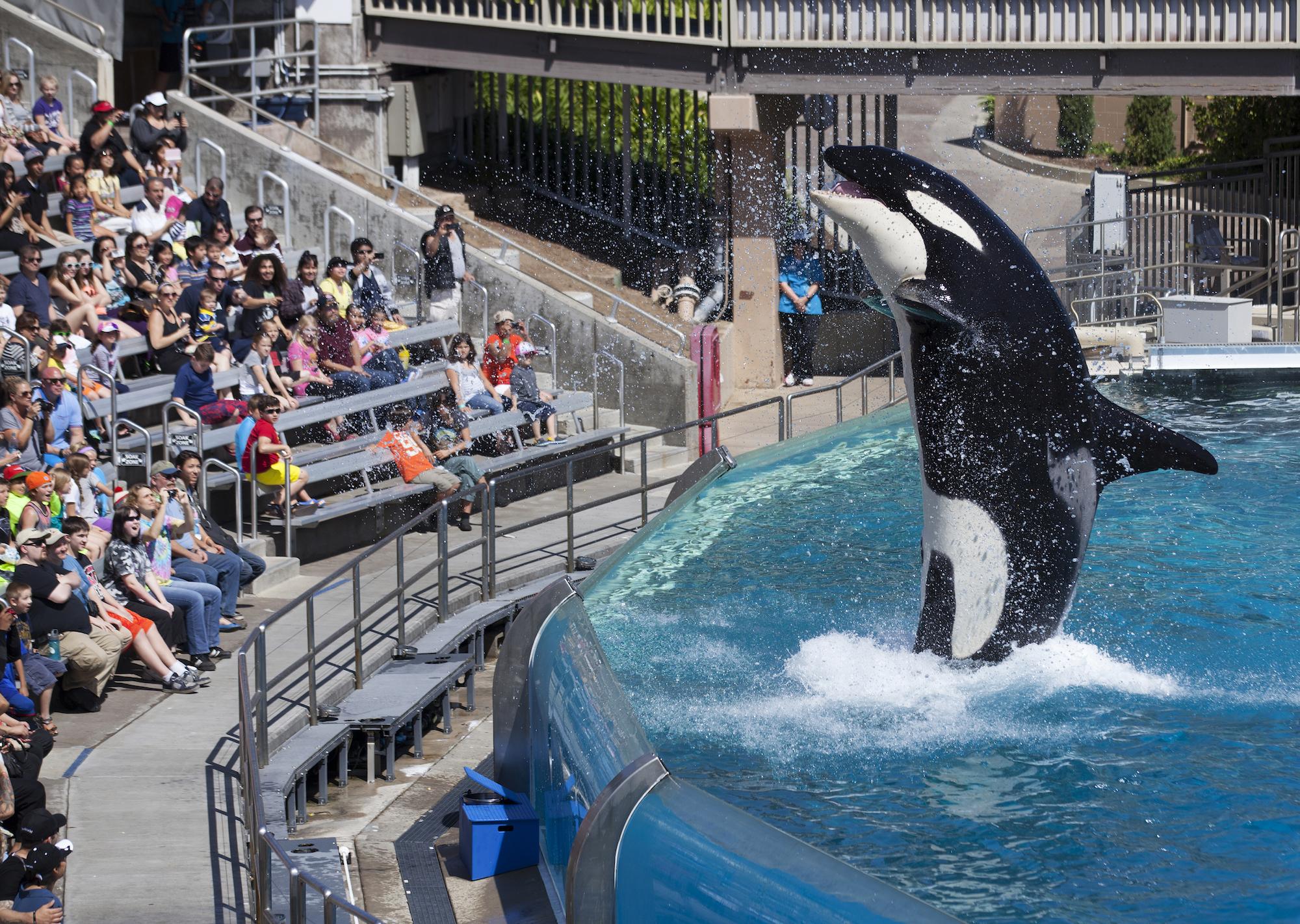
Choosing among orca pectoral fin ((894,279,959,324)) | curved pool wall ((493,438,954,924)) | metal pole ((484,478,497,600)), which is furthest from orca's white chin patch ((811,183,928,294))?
metal pole ((484,478,497,600))

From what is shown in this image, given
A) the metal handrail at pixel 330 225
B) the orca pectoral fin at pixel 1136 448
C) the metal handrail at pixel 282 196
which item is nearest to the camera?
the orca pectoral fin at pixel 1136 448

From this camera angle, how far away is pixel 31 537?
10352 millimetres

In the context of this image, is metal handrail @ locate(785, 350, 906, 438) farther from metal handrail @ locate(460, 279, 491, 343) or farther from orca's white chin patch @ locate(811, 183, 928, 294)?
→ orca's white chin patch @ locate(811, 183, 928, 294)

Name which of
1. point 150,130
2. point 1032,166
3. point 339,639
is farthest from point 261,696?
point 1032,166

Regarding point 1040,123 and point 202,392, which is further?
point 1040,123

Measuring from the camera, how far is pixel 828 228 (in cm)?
2181

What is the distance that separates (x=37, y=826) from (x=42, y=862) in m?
0.38

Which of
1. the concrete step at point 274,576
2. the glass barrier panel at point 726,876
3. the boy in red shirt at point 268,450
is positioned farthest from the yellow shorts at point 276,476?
the glass barrier panel at point 726,876

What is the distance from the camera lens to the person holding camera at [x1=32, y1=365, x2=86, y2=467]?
1227cm

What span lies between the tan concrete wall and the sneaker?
2592cm

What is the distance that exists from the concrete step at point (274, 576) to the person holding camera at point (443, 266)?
4464 millimetres

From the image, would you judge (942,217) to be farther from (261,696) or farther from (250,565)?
(250,565)

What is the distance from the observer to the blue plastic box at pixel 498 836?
28.8ft

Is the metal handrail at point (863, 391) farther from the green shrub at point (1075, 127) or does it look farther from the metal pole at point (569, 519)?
the green shrub at point (1075, 127)
